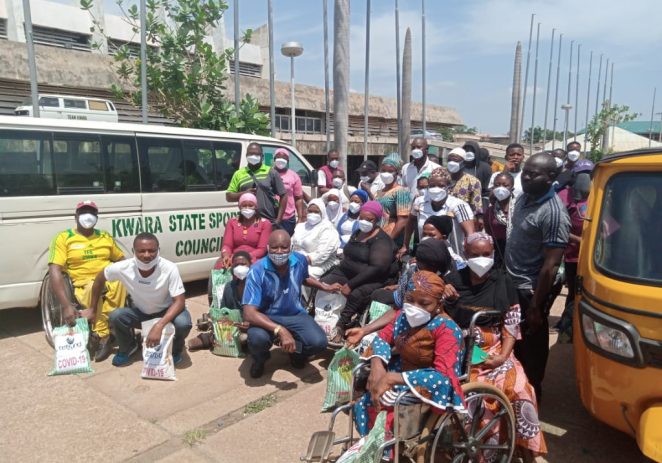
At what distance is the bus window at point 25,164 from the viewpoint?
4449 millimetres

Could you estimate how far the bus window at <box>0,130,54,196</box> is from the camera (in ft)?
14.6

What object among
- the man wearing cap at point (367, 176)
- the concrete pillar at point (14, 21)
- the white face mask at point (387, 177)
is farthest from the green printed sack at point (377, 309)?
the concrete pillar at point (14, 21)

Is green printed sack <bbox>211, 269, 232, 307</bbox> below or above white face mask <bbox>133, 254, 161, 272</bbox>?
below

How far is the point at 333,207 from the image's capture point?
5.87 m

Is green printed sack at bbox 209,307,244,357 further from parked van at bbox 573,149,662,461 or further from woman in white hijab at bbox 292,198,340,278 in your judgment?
parked van at bbox 573,149,662,461

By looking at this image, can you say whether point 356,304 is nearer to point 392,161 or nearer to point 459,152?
point 392,161

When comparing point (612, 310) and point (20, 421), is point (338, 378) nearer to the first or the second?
point (612, 310)

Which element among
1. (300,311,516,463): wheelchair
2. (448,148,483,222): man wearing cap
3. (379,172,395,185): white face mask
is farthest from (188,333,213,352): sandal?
(448,148,483,222): man wearing cap

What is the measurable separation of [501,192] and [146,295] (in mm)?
3258

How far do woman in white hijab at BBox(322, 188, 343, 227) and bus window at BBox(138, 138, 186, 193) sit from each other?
1.72m

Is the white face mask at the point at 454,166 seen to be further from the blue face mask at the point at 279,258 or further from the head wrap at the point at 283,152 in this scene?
the blue face mask at the point at 279,258

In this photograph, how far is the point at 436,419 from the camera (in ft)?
7.77

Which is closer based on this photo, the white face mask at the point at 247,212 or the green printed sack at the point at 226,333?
the green printed sack at the point at 226,333

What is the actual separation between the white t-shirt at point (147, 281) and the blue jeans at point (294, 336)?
821mm
